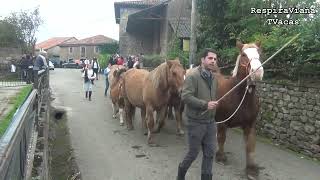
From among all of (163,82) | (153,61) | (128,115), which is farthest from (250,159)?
(153,61)

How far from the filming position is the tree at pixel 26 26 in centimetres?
4781

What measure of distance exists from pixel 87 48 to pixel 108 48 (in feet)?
122

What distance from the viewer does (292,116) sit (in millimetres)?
9281

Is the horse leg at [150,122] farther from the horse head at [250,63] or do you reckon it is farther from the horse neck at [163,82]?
the horse head at [250,63]

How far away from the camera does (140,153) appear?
8820 millimetres

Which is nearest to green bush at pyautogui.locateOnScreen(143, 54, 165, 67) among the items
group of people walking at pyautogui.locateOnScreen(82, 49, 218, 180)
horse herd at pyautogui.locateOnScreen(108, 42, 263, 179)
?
horse herd at pyautogui.locateOnScreen(108, 42, 263, 179)

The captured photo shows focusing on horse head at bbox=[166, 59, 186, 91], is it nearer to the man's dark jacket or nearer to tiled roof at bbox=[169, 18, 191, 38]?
the man's dark jacket

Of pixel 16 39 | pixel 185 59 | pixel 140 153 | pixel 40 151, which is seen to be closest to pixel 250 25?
pixel 185 59

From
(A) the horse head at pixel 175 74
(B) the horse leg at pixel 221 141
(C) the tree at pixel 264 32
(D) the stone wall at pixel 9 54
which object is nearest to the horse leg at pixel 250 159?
(B) the horse leg at pixel 221 141

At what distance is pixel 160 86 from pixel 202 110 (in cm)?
339

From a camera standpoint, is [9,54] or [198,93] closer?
[198,93]

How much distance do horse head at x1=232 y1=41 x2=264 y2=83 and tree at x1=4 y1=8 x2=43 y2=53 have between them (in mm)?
42346

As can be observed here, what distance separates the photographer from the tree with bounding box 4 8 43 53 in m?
47.8

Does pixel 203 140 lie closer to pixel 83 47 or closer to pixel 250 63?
pixel 250 63
